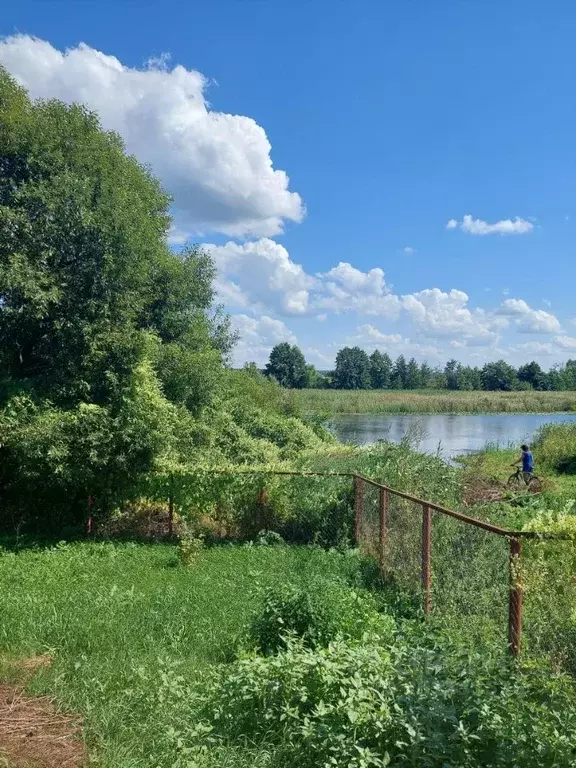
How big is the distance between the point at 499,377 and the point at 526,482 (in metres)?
104

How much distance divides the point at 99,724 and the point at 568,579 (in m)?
3.14

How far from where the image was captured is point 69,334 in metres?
13.8

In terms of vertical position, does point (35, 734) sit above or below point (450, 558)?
below

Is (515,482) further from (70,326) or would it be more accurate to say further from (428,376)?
(428,376)

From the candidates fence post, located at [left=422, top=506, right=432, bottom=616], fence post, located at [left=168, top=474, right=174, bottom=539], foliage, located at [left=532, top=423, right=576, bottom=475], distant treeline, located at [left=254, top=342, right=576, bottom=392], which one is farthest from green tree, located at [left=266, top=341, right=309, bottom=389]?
fence post, located at [left=422, top=506, right=432, bottom=616]

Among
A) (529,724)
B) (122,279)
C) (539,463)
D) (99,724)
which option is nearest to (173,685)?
(99,724)

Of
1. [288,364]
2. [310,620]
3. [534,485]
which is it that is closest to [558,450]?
[534,485]

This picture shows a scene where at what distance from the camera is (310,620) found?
558cm

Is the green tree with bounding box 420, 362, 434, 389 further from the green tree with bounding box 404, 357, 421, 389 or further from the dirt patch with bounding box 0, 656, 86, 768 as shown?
the dirt patch with bounding box 0, 656, 86, 768

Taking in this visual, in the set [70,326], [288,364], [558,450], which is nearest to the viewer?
[70,326]

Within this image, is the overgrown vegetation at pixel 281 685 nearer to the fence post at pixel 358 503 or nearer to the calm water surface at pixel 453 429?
the fence post at pixel 358 503

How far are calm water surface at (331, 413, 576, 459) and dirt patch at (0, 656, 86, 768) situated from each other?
2567 cm

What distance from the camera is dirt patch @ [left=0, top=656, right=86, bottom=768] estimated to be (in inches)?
150

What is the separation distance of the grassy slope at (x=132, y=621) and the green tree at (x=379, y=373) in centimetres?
11161
